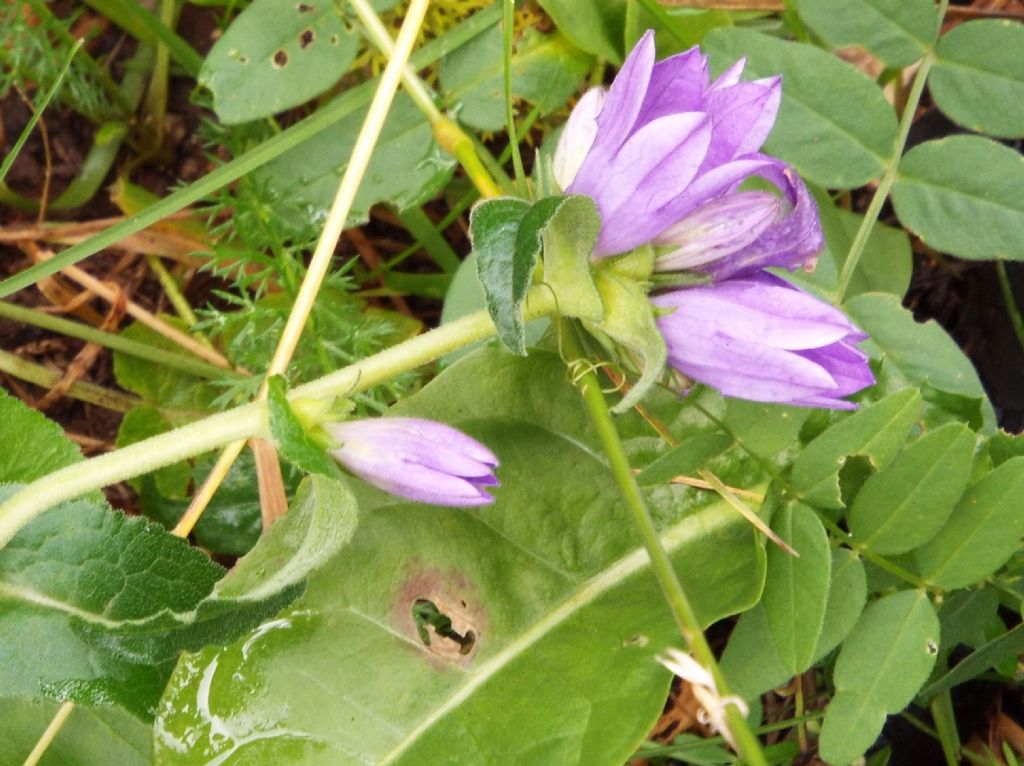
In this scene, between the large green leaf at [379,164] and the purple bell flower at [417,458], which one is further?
the large green leaf at [379,164]

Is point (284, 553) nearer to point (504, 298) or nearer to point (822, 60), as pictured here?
point (504, 298)

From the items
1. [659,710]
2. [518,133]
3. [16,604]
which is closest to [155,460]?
[16,604]

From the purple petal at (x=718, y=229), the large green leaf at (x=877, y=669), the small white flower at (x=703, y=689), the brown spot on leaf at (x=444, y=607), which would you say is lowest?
the large green leaf at (x=877, y=669)

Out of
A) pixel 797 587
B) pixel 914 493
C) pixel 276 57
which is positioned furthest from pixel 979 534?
pixel 276 57

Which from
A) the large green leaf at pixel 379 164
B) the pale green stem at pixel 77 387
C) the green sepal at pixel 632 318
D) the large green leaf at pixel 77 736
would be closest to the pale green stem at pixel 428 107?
the large green leaf at pixel 379 164

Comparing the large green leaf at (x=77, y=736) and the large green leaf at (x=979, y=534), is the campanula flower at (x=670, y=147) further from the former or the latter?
the large green leaf at (x=77, y=736)

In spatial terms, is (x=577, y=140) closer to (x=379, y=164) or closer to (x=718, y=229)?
(x=718, y=229)
